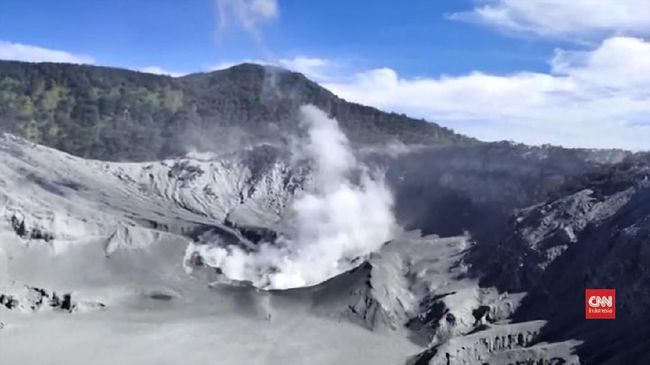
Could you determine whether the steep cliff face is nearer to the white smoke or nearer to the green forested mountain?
the white smoke

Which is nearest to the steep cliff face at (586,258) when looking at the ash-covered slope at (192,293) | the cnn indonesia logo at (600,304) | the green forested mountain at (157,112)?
the cnn indonesia logo at (600,304)

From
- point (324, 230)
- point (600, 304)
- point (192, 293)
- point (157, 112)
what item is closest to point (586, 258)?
point (600, 304)

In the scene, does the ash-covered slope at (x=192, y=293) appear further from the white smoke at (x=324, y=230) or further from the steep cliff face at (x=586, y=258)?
the steep cliff face at (x=586, y=258)

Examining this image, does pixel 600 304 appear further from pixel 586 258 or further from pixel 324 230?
pixel 324 230

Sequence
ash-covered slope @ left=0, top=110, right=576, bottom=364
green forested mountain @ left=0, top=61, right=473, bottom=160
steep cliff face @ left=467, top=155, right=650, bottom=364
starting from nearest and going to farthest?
steep cliff face @ left=467, top=155, right=650, bottom=364 < ash-covered slope @ left=0, top=110, right=576, bottom=364 < green forested mountain @ left=0, top=61, right=473, bottom=160

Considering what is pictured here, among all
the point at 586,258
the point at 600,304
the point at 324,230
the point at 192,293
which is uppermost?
the point at 586,258

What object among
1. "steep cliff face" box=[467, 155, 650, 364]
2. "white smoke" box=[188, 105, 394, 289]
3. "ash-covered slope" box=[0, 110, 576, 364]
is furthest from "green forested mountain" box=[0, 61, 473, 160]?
"steep cliff face" box=[467, 155, 650, 364]
